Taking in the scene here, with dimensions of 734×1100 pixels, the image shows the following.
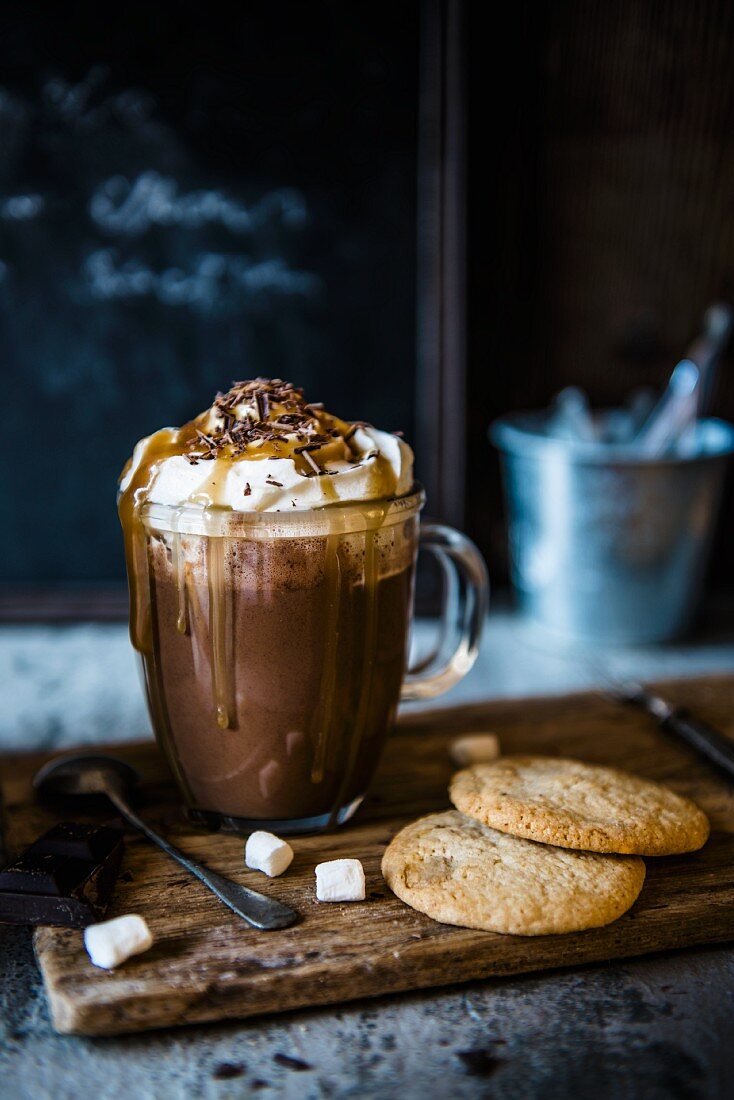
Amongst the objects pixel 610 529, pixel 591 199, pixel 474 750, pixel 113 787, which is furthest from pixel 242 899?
pixel 591 199

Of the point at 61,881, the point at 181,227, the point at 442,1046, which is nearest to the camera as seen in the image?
the point at 442,1046

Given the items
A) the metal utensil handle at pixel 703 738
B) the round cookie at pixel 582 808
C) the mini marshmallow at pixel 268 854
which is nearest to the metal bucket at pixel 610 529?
the metal utensil handle at pixel 703 738

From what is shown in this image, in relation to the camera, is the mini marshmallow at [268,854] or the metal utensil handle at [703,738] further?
the metal utensil handle at [703,738]

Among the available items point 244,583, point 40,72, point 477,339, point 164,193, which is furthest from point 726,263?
point 244,583

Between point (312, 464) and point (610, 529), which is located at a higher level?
point (312, 464)

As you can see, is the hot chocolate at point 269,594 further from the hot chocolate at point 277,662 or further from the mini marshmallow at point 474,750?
the mini marshmallow at point 474,750

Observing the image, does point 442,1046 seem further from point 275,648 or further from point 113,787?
point 113,787

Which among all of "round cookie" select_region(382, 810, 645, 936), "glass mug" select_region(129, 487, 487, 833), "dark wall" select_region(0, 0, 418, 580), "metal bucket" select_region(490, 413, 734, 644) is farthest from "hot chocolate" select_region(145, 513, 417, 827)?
"dark wall" select_region(0, 0, 418, 580)
